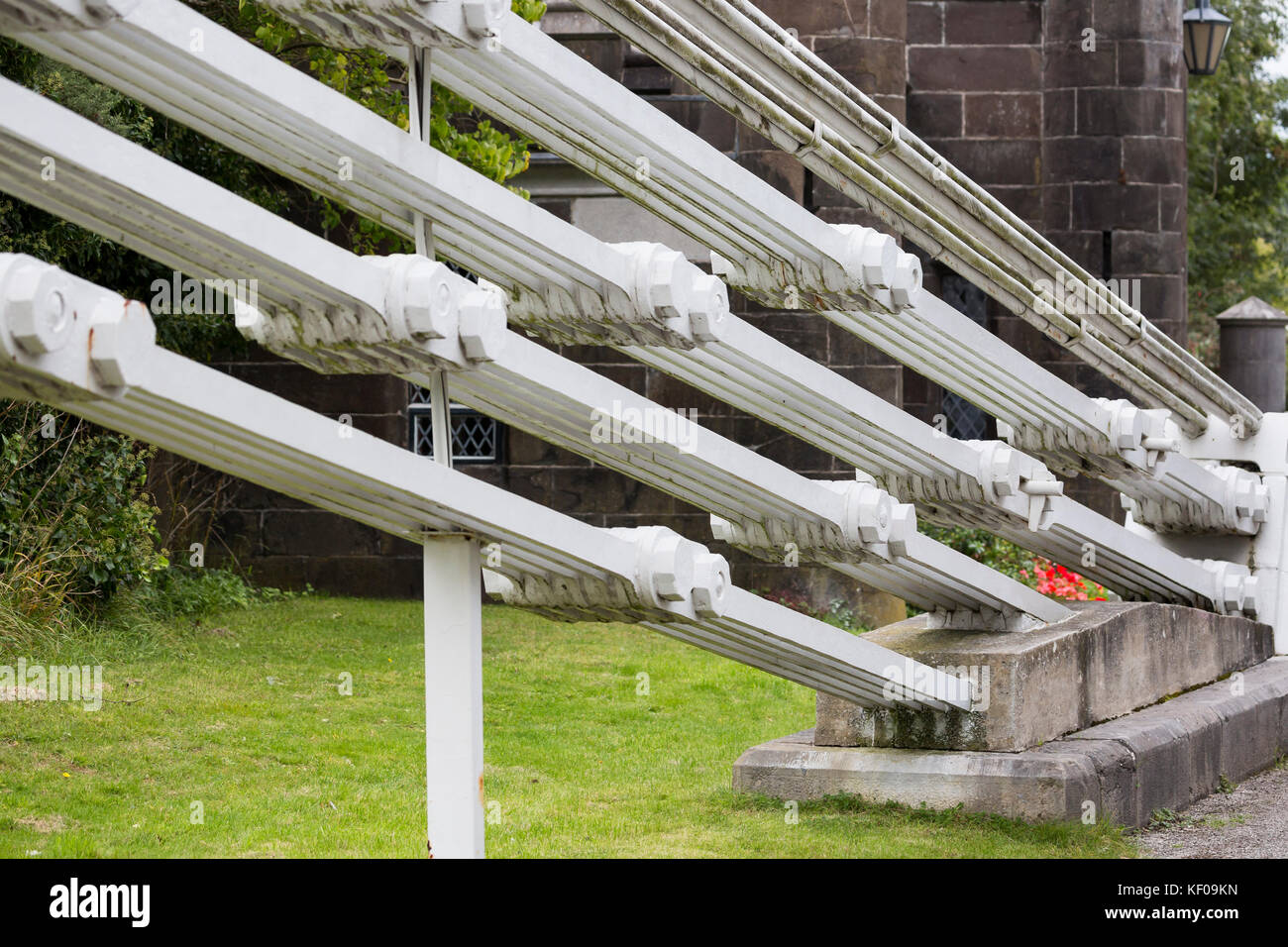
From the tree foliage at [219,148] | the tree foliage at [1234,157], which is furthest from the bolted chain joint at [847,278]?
the tree foliage at [1234,157]

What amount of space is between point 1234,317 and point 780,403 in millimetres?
10026

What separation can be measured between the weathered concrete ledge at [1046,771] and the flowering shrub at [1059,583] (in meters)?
5.41

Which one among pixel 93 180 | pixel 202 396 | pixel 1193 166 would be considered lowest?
pixel 202 396

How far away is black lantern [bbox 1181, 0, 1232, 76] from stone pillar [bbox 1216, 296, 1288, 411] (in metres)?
2.10

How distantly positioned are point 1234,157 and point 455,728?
23.7m

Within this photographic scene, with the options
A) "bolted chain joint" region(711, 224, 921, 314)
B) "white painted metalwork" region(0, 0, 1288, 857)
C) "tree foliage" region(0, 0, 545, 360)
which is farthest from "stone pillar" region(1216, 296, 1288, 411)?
"bolted chain joint" region(711, 224, 921, 314)

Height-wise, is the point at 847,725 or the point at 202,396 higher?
the point at 202,396

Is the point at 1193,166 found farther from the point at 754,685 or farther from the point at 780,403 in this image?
the point at 780,403

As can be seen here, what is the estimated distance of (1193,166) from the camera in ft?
85.5

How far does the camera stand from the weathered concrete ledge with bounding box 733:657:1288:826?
6.61 m

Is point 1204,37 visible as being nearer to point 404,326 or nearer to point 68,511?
point 68,511

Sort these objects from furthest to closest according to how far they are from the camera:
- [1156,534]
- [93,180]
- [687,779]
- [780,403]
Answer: [1156,534], [687,779], [780,403], [93,180]

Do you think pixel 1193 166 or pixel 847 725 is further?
pixel 1193 166
